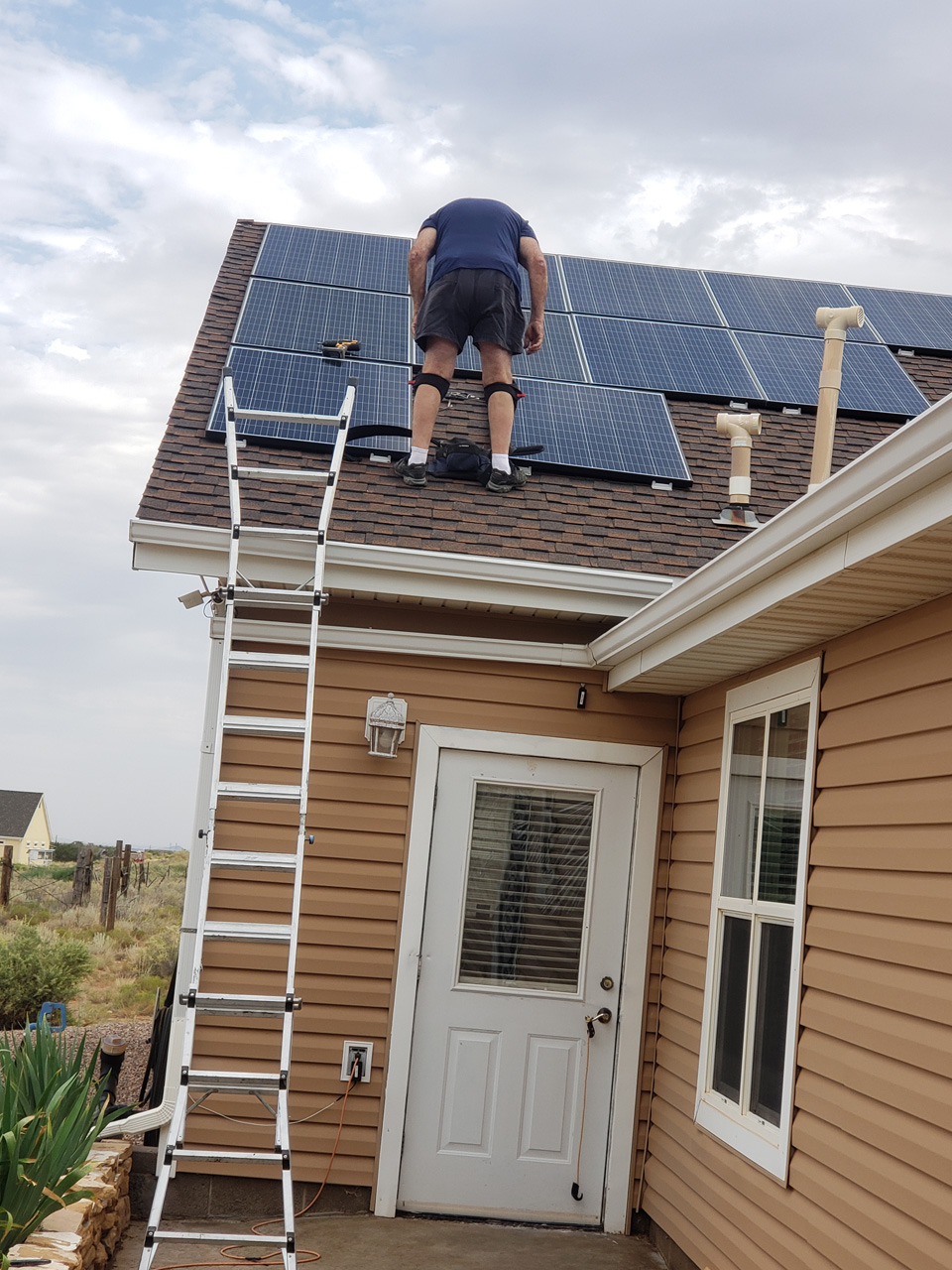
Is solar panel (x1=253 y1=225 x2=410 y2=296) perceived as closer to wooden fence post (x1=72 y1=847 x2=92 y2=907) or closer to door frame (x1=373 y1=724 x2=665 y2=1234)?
door frame (x1=373 y1=724 x2=665 y2=1234)

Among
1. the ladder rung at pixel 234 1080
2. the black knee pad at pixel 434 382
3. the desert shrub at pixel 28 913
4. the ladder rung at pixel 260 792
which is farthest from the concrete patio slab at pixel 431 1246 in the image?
the desert shrub at pixel 28 913

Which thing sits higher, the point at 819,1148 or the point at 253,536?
the point at 253,536

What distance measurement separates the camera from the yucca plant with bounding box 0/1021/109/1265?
384cm

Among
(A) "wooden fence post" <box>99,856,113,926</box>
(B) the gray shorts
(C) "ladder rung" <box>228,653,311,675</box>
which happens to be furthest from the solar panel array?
(A) "wooden fence post" <box>99,856,113,926</box>

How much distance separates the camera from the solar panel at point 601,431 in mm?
6773

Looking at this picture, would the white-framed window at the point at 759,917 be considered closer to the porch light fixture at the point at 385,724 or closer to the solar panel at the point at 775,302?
the porch light fixture at the point at 385,724

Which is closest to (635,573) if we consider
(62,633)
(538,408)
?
(538,408)

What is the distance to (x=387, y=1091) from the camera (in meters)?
5.53

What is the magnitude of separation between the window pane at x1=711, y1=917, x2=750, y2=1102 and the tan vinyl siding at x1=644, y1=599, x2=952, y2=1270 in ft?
0.89

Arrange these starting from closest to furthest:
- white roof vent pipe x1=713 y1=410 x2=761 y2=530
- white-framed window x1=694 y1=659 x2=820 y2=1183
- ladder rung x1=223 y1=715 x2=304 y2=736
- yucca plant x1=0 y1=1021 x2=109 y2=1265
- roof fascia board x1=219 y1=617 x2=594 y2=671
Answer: yucca plant x1=0 y1=1021 x2=109 y2=1265
white-framed window x1=694 y1=659 x2=820 y2=1183
ladder rung x1=223 y1=715 x2=304 y2=736
roof fascia board x1=219 y1=617 x2=594 y2=671
white roof vent pipe x1=713 y1=410 x2=761 y2=530

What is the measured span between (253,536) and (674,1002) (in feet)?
10.2

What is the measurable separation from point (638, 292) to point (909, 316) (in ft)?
7.84

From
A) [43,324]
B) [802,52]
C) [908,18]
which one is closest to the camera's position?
[908,18]

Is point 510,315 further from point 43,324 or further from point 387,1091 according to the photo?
point 43,324
